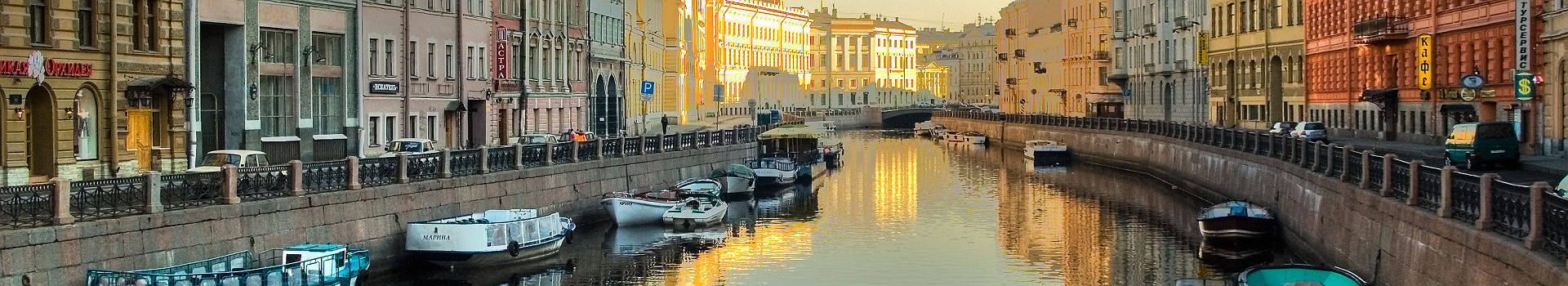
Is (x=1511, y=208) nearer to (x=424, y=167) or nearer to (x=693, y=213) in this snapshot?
(x=424, y=167)

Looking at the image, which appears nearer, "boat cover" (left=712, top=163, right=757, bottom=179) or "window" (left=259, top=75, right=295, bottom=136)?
"window" (left=259, top=75, right=295, bottom=136)

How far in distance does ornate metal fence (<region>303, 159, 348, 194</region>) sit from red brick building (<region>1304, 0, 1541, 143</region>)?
3256 cm

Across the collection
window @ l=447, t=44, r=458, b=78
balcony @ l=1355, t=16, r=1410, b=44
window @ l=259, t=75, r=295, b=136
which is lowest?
window @ l=259, t=75, r=295, b=136

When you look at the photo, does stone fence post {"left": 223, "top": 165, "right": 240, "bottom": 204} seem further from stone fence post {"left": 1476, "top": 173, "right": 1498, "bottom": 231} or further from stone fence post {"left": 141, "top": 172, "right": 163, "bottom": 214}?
stone fence post {"left": 1476, "top": 173, "right": 1498, "bottom": 231}

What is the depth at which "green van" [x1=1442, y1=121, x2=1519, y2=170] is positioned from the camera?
46.7m

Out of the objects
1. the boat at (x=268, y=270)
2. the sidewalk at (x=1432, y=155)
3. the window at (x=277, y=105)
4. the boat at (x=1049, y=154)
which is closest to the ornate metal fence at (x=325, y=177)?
the boat at (x=268, y=270)

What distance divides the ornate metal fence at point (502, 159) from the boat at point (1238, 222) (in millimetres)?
16911

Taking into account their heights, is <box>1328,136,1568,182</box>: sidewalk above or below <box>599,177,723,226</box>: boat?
above

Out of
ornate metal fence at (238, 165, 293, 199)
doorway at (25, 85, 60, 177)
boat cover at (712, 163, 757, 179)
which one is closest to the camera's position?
ornate metal fence at (238, 165, 293, 199)

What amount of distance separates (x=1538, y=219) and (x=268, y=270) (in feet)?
63.2

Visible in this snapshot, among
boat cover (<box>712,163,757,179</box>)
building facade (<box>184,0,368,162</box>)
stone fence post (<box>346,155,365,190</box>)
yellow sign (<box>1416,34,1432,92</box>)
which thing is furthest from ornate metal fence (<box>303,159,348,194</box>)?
yellow sign (<box>1416,34,1432,92</box>)

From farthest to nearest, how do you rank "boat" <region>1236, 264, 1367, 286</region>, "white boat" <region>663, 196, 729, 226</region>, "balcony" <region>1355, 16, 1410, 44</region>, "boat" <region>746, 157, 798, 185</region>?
1. "boat" <region>746, 157, 798, 185</region>
2. "balcony" <region>1355, 16, 1410, 44</region>
3. "white boat" <region>663, 196, 729, 226</region>
4. "boat" <region>1236, 264, 1367, 286</region>

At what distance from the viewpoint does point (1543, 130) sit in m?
52.6

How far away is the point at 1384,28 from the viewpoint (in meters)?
69.4
